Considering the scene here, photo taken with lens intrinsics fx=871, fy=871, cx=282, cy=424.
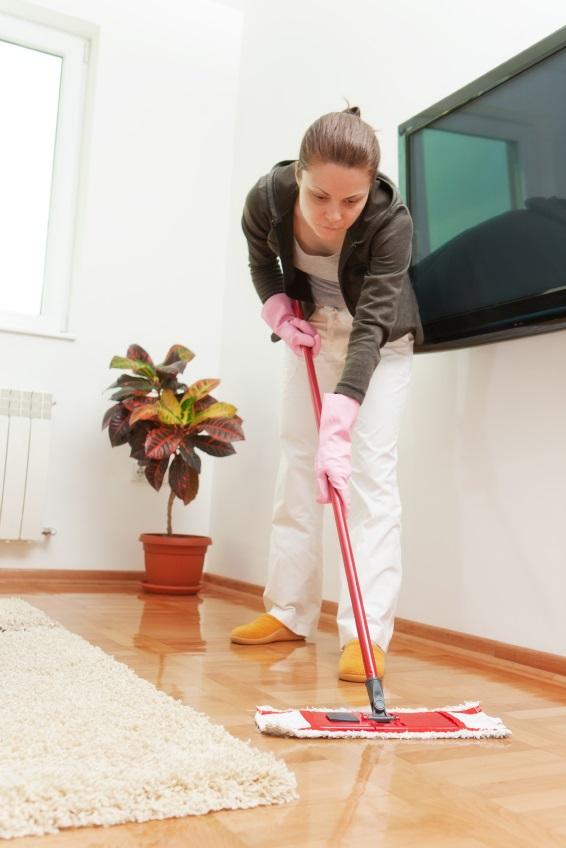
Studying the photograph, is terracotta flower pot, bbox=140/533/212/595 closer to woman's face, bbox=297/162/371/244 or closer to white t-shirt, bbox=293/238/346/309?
white t-shirt, bbox=293/238/346/309

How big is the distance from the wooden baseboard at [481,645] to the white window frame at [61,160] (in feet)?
5.11

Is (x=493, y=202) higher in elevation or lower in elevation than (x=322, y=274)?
higher

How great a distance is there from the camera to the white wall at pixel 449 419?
1.95 m

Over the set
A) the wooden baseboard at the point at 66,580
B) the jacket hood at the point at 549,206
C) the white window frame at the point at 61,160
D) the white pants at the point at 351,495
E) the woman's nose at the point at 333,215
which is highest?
the white window frame at the point at 61,160

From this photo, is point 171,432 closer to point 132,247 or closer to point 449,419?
point 132,247

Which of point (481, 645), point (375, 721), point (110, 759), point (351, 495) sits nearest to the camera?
point (110, 759)

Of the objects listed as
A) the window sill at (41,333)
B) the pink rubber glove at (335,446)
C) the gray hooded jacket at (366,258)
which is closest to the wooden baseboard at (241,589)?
the pink rubber glove at (335,446)

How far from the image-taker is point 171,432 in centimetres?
290

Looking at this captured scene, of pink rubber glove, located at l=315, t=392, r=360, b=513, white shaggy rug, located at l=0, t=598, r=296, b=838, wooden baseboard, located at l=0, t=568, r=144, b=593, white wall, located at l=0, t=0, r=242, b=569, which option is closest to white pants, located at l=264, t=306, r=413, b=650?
pink rubber glove, located at l=315, t=392, r=360, b=513

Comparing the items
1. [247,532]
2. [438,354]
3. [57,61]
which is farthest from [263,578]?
[57,61]

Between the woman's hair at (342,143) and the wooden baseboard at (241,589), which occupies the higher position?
the woman's hair at (342,143)

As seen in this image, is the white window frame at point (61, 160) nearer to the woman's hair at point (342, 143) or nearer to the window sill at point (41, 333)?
the window sill at point (41, 333)

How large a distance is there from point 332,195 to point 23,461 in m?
1.78

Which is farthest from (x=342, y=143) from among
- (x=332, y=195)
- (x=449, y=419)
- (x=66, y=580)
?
(x=66, y=580)
